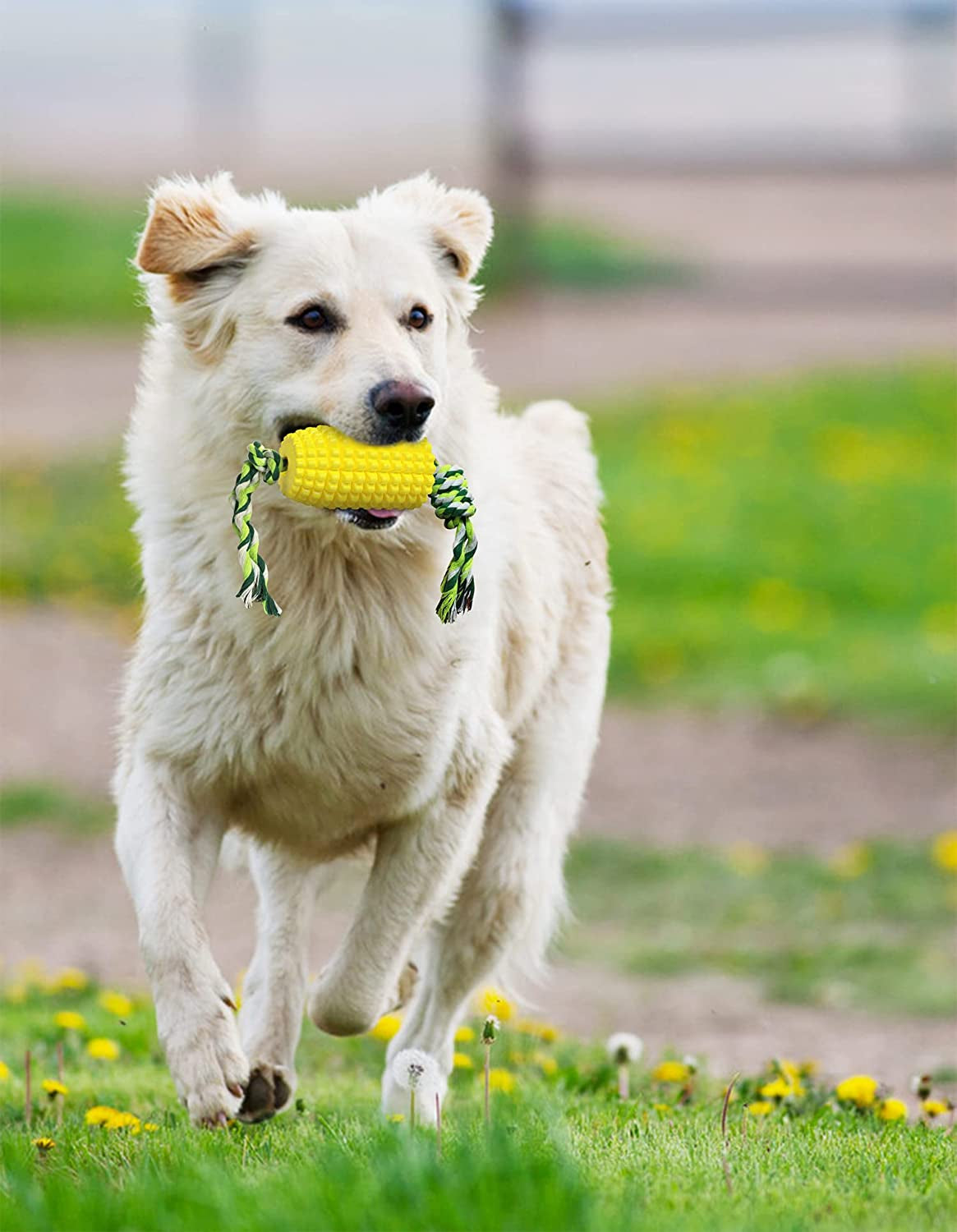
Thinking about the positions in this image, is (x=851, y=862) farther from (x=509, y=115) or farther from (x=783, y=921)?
(x=509, y=115)

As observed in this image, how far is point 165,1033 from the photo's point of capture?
414cm

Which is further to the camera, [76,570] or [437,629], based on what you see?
[76,570]

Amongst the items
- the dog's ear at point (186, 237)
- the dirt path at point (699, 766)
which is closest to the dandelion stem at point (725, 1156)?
the dog's ear at point (186, 237)

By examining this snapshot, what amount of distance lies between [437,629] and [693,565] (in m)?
7.83

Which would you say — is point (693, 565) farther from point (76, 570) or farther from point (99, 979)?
point (99, 979)

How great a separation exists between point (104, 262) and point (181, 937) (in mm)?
16828

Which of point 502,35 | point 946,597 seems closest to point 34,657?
point 946,597

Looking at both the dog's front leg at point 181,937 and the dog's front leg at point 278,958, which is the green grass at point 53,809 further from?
the dog's front leg at point 181,937

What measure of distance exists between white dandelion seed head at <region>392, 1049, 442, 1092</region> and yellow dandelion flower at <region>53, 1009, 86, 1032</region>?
106 cm

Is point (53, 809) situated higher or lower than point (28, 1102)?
lower

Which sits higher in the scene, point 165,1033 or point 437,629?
point 437,629

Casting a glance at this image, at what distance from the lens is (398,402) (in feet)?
13.6

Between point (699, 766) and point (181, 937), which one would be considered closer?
point (181, 937)

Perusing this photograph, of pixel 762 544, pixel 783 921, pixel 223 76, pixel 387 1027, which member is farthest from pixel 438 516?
pixel 223 76
